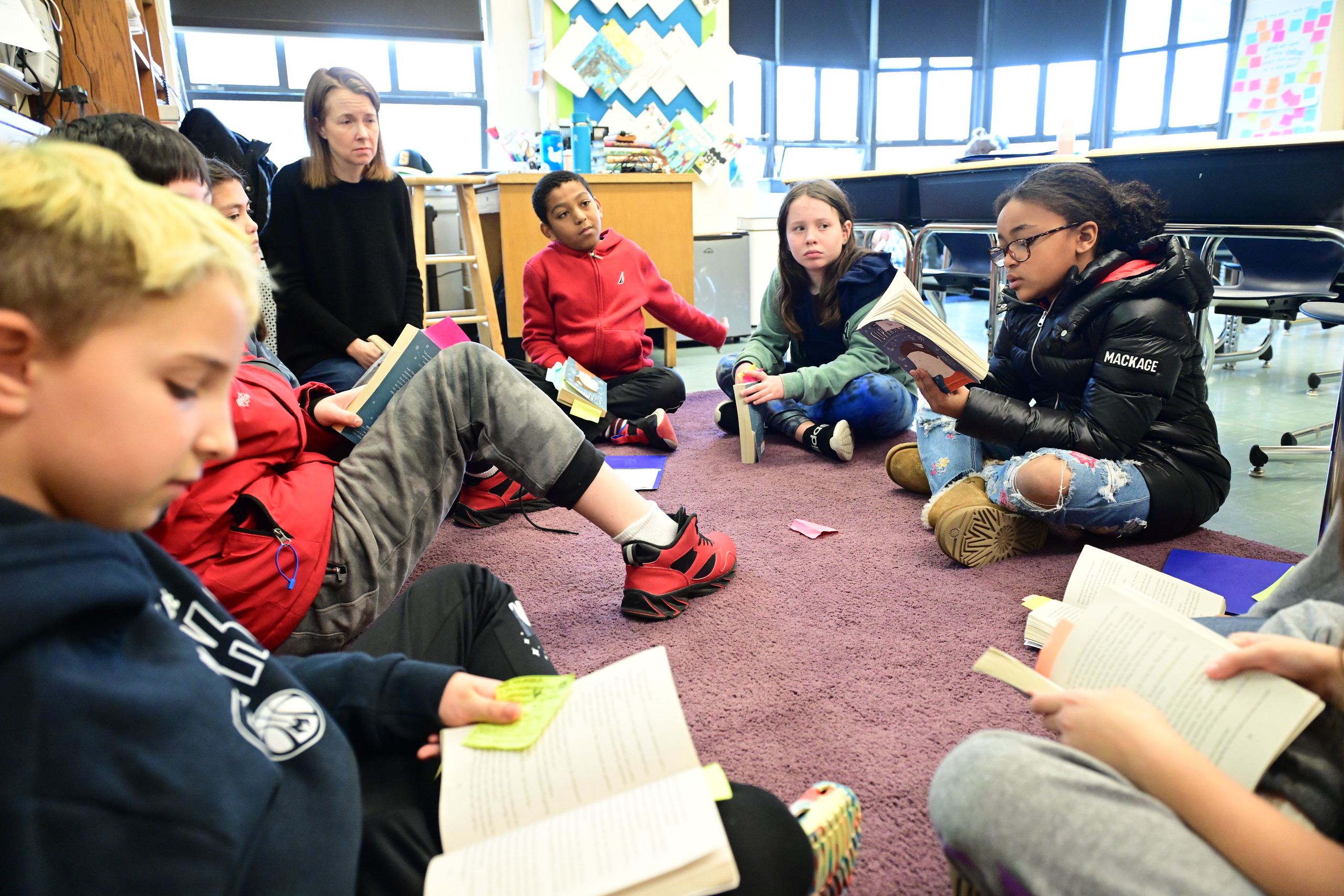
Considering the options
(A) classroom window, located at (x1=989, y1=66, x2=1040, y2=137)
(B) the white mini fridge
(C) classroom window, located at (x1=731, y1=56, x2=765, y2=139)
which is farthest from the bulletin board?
(A) classroom window, located at (x1=989, y1=66, x2=1040, y2=137)

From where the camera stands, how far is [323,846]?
483mm

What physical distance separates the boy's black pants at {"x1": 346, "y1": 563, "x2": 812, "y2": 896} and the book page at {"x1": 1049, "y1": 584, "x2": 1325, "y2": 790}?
11.2 inches

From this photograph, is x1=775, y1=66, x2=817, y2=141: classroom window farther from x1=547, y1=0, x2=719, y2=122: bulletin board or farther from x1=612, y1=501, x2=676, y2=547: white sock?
x1=612, y1=501, x2=676, y2=547: white sock

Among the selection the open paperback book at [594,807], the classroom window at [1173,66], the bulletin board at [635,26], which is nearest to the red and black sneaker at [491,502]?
the open paperback book at [594,807]

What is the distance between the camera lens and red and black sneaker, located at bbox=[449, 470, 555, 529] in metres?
1.77

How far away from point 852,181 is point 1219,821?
9.13 ft

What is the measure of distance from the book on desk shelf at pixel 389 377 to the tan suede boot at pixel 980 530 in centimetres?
90

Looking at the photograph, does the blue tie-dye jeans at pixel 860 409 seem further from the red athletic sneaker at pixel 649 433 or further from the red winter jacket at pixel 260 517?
the red winter jacket at pixel 260 517

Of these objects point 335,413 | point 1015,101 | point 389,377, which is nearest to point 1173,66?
point 1015,101

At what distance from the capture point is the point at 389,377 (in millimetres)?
1264

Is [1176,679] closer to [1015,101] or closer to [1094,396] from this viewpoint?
[1094,396]

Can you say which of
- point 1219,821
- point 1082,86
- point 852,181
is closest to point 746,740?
point 1219,821

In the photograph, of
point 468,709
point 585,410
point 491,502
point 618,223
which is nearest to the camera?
point 468,709

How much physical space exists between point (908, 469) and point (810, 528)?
13.5 inches
